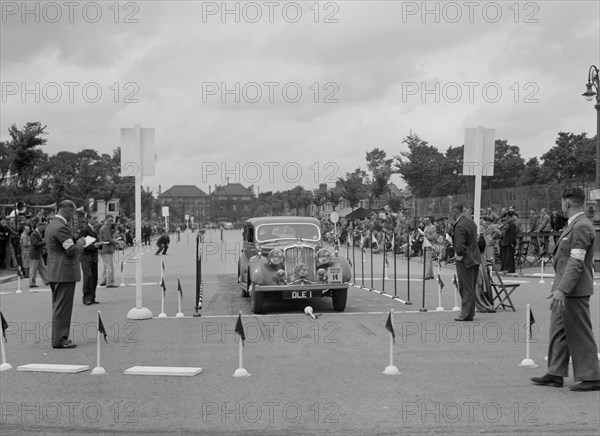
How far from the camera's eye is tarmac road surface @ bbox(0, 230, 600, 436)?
241 inches

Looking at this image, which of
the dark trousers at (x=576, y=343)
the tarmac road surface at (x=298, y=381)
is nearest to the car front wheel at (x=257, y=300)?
the tarmac road surface at (x=298, y=381)

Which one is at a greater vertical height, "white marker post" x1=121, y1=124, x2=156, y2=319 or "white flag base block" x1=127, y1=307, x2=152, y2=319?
"white marker post" x1=121, y1=124, x2=156, y2=319

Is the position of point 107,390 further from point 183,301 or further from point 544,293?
point 544,293

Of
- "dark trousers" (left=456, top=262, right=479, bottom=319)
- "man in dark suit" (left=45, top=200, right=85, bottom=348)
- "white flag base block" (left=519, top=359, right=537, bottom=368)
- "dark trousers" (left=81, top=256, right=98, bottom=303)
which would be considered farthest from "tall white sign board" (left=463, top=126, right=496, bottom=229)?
"dark trousers" (left=81, top=256, right=98, bottom=303)

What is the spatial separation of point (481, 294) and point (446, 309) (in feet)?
2.58

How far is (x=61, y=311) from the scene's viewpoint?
32.4 ft

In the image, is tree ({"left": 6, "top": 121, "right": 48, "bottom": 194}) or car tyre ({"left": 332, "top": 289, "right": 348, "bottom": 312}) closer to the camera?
car tyre ({"left": 332, "top": 289, "right": 348, "bottom": 312})

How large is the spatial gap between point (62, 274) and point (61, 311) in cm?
53

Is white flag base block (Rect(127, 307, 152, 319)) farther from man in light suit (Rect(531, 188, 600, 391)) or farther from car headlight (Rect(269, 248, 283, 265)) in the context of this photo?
man in light suit (Rect(531, 188, 600, 391))

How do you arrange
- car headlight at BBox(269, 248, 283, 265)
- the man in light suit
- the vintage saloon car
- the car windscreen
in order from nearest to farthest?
the man in light suit → the vintage saloon car → car headlight at BBox(269, 248, 283, 265) → the car windscreen

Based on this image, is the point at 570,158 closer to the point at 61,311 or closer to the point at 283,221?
the point at 283,221

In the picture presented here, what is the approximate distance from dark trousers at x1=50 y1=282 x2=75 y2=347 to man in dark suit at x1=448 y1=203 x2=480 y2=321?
6485mm

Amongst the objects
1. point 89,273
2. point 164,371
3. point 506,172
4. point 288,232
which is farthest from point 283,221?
point 506,172

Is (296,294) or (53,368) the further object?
(296,294)
